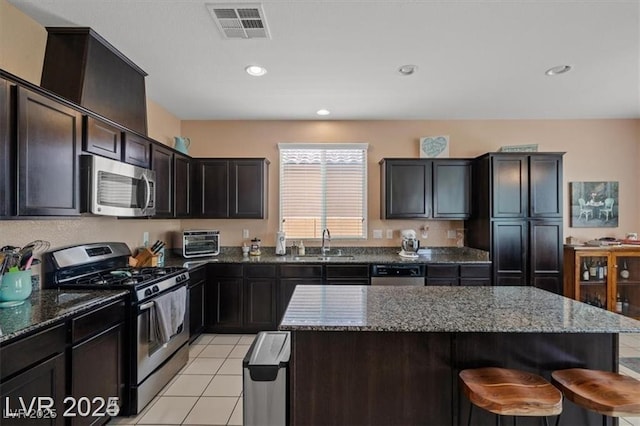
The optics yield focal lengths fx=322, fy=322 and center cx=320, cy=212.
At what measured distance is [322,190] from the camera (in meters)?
4.63

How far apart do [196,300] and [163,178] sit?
1.41m

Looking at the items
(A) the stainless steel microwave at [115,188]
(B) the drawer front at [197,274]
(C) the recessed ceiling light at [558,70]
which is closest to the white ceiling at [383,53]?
(C) the recessed ceiling light at [558,70]

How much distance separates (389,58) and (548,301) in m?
2.22

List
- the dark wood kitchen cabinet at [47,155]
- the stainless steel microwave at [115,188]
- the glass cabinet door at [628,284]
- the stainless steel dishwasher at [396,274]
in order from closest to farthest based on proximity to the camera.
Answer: the dark wood kitchen cabinet at [47,155], the stainless steel microwave at [115,188], the stainless steel dishwasher at [396,274], the glass cabinet door at [628,284]

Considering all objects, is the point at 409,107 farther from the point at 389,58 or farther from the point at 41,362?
the point at 41,362

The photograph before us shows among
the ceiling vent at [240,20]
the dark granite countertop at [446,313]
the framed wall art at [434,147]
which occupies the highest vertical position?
the ceiling vent at [240,20]

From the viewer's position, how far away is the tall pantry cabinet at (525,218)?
3855 mm

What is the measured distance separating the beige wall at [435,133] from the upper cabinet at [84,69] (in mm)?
1971

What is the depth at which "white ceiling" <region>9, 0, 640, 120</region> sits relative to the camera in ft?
7.16

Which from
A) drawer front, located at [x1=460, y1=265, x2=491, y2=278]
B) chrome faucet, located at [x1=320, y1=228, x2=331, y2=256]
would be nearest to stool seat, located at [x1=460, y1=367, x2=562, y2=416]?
drawer front, located at [x1=460, y1=265, x2=491, y2=278]

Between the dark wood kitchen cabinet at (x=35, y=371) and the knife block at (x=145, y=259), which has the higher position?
the knife block at (x=145, y=259)

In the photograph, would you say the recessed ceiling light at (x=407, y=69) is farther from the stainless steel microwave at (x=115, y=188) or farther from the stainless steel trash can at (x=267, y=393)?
the stainless steel trash can at (x=267, y=393)

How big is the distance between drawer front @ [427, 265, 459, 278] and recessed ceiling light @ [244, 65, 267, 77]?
2.82m

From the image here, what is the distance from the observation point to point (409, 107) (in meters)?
4.06
